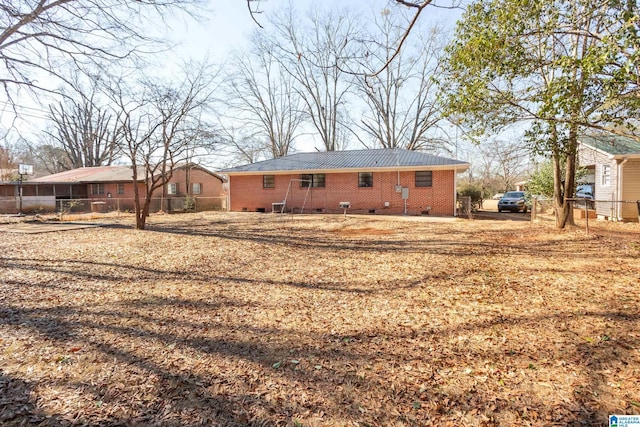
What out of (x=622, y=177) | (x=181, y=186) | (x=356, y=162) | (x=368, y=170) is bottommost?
(x=622, y=177)

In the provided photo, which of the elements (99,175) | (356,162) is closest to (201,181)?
(99,175)

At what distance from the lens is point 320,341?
362cm

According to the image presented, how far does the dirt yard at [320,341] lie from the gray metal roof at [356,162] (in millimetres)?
11641

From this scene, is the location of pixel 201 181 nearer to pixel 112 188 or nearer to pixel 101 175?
pixel 112 188

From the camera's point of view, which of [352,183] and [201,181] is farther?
[201,181]

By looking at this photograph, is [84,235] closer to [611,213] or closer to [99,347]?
[99,347]

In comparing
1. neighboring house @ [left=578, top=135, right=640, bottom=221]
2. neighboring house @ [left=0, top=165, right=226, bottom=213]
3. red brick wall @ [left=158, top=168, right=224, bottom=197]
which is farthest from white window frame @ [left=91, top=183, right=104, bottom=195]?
neighboring house @ [left=578, top=135, right=640, bottom=221]

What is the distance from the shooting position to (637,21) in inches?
189

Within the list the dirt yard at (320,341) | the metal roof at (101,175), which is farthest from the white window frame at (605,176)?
the metal roof at (101,175)

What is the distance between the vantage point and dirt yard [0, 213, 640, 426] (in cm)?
252

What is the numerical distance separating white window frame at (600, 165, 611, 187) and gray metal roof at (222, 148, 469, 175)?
6.39 m

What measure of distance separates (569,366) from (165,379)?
140 inches

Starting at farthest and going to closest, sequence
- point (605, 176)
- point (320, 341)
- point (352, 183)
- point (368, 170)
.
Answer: point (352, 183) → point (368, 170) → point (605, 176) → point (320, 341)

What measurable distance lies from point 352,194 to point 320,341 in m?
17.0
